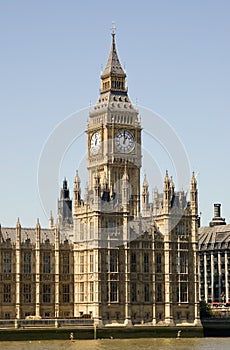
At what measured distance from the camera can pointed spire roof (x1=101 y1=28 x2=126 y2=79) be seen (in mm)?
169875

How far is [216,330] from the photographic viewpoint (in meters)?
156

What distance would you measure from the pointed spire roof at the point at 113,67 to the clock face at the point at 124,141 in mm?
10362

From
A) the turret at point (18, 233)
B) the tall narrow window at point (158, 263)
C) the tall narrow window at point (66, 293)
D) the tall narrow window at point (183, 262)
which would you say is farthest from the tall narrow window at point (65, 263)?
the tall narrow window at point (183, 262)

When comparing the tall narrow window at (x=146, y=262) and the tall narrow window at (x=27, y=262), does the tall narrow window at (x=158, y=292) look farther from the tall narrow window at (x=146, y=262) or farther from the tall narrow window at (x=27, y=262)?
the tall narrow window at (x=27, y=262)

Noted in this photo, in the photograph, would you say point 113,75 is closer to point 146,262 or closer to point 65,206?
point 65,206

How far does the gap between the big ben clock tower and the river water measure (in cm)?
2659

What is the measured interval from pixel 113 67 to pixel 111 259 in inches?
1427

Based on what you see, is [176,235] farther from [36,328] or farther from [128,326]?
[36,328]

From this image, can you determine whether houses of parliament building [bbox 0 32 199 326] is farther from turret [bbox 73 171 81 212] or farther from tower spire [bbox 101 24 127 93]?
tower spire [bbox 101 24 127 93]

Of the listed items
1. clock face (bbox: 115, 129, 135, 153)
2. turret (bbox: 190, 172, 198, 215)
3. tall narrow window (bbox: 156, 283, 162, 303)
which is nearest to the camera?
tall narrow window (bbox: 156, 283, 162, 303)

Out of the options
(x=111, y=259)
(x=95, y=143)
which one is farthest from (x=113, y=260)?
(x=95, y=143)

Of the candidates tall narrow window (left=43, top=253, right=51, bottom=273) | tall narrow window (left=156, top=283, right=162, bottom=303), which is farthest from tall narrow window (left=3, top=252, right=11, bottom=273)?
tall narrow window (left=156, top=283, right=162, bottom=303)

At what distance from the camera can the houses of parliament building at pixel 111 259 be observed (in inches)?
5920

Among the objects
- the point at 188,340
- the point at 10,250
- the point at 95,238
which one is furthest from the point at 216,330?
the point at 10,250
